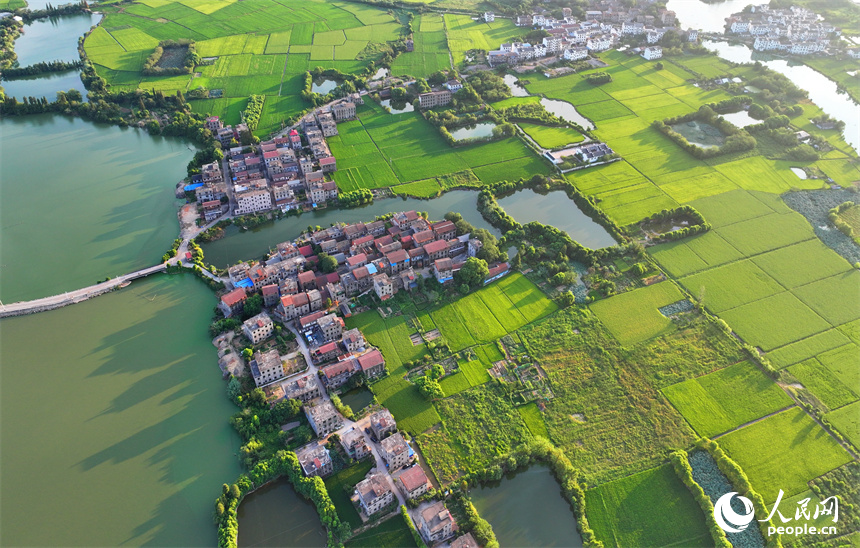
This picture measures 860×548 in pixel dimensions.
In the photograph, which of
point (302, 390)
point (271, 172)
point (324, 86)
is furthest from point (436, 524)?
point (324, 86)

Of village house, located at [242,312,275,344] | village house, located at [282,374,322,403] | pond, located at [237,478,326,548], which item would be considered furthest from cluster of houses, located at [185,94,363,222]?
pond, located at [237,478,326,548]

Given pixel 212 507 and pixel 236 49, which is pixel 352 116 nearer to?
pixel 236 49

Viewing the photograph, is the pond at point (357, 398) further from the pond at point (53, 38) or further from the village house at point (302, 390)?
the pond at point (53, 38)

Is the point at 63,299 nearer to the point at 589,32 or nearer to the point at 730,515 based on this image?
the point at 730,515

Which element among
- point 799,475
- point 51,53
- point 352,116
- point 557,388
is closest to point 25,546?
point 557,388

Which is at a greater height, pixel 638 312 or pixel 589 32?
pixel 589 32

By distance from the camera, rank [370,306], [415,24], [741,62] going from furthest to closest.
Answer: [415,24] < [741,62] < [370,306]

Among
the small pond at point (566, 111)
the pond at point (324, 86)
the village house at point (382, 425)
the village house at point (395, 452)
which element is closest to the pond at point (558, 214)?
the small pond at point (566, 111)
